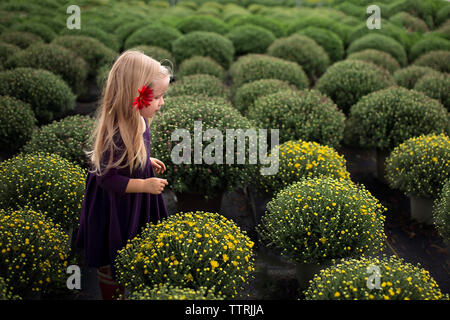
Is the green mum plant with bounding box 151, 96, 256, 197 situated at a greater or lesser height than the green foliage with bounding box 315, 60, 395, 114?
lesser

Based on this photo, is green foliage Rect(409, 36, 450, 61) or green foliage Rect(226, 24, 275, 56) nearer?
green foliage Rect(409, 36, 450, 61)

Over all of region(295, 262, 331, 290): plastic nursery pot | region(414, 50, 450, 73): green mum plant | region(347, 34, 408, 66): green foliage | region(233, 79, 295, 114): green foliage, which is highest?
region(347, 34, 408, 66): green foliage

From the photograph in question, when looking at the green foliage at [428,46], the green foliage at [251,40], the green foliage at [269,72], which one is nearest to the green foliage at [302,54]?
the green foliage at [251,40]

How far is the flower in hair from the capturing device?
3312 millimetres

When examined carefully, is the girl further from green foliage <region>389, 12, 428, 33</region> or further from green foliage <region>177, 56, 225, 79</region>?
green foliage <region>389, 12, 428, 33</region>

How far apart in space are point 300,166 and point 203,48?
7.30m

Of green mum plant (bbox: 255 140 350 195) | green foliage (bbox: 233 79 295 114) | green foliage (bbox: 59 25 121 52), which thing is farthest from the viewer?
green foliage (bbox: 59 25 121 52)

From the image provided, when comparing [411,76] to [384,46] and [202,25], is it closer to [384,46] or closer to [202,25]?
[384,46]

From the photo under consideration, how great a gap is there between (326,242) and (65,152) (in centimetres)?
379

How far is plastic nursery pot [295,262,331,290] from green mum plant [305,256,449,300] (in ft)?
3.10

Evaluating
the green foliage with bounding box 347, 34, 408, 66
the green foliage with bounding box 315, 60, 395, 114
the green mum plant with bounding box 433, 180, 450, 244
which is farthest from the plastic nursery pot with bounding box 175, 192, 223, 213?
the green foliage with bounding box 347, 34, 408, 66

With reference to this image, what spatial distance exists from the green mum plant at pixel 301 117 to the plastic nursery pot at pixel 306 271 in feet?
7.70

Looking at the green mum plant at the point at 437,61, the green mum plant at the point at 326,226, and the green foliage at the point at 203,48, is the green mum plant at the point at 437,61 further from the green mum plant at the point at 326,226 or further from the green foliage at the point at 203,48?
the green mum plant at the point at 326,226

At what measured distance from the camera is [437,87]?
8453mm
